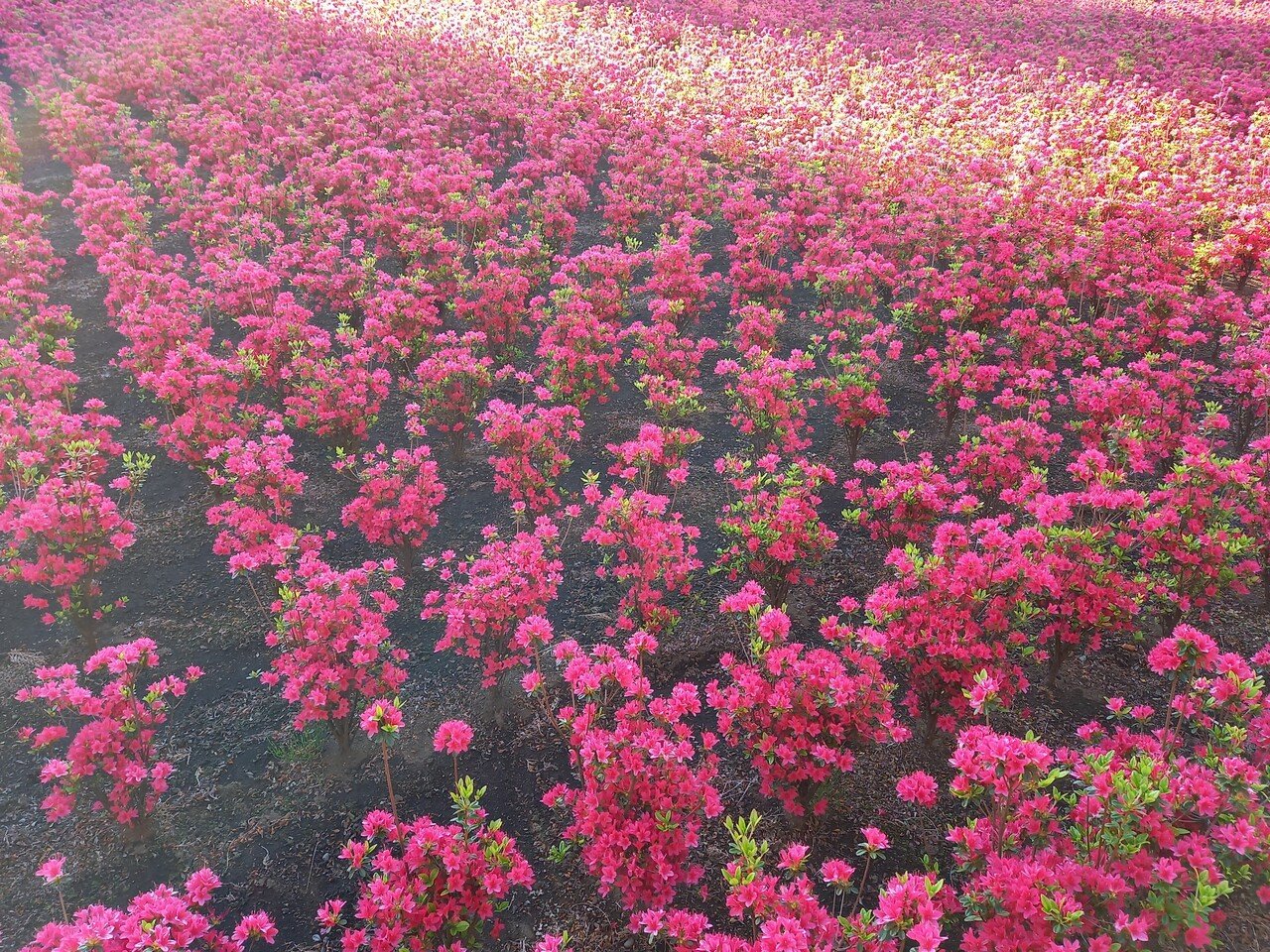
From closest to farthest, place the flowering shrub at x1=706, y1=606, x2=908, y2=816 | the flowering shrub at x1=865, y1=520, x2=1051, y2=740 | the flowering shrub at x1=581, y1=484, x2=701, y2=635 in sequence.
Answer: the flowering shrub at x1=706, y1=606, x2=908, y2=816
the flowering shrub at x1=865, y1=520, x2=1051, y2=740
the flowering shrub at x1=581, y1=484, x2=701, y2=635

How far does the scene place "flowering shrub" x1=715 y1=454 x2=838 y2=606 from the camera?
6.71 meters

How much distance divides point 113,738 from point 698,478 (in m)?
6.74

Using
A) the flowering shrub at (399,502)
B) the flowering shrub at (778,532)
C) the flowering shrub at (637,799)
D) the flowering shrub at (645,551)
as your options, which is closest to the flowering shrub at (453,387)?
the flowering shrub at (399,502)

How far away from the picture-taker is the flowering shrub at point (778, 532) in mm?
6707

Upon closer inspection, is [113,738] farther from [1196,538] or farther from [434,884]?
[1196,538]

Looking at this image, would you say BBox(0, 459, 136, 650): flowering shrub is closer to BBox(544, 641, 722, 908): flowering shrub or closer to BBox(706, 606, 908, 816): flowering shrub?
BBox(544, 641, 722, 908): flowering shrub

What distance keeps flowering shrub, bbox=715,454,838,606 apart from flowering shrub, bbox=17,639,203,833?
508 centimetres

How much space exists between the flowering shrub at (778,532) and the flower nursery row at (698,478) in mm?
46

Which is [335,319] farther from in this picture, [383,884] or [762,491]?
[383,884]

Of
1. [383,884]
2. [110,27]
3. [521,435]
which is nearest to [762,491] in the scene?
[521,435]

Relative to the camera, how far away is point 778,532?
6699 mm

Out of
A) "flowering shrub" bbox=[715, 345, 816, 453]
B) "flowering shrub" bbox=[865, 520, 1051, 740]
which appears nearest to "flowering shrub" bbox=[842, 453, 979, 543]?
"flowering shrub" bbox=[865, 520, 1051, 740]

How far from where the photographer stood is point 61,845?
5.37 m

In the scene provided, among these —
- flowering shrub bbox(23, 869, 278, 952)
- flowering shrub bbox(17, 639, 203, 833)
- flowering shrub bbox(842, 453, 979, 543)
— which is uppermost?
flowering shrub bbox(842, 453, 979, 543)
